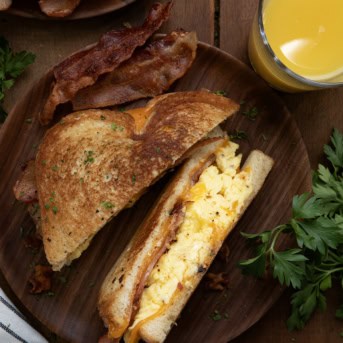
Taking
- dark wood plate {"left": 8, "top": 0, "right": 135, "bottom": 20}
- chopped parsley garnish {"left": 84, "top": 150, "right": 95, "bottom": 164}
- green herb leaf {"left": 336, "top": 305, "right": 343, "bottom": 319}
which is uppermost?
dark wood plate {"left": 8, "top": 0, "right": 135, "bottom": 20}

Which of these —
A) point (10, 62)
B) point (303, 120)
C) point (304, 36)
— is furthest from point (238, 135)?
point (10, 62)

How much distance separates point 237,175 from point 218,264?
0.60 m

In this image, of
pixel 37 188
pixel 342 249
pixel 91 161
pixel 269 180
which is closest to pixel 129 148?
pixel 91 161

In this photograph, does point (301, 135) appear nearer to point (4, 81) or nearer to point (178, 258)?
point (178, 258)

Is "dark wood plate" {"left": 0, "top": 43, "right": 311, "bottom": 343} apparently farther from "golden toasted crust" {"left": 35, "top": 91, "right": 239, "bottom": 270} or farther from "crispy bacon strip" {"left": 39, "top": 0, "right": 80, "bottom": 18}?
"crispy bacon strip" {"left": 39, "top": 0, "right": 80, "bottom": 18}

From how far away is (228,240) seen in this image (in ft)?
11.6

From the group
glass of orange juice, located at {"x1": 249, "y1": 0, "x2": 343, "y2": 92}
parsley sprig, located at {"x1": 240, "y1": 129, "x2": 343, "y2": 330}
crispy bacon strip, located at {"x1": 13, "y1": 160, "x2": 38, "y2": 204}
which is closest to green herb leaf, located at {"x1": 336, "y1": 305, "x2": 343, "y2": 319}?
parsley sprig, located at {"x1": 240, "y1": 129, "x2": 343, "y2": 330}

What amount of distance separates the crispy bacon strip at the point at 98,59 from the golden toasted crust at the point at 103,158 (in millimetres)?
141

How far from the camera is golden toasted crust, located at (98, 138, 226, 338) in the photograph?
3.15 meters

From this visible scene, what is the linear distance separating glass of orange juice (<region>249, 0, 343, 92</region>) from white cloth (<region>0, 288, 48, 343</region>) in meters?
2.15

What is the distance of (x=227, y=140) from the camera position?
134 inches

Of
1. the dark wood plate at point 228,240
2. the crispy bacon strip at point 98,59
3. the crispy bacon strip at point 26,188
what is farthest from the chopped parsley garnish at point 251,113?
the crispy bacon strip at point 26,188

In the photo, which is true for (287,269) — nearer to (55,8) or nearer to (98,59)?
(98,59)

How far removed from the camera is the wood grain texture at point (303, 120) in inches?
144
